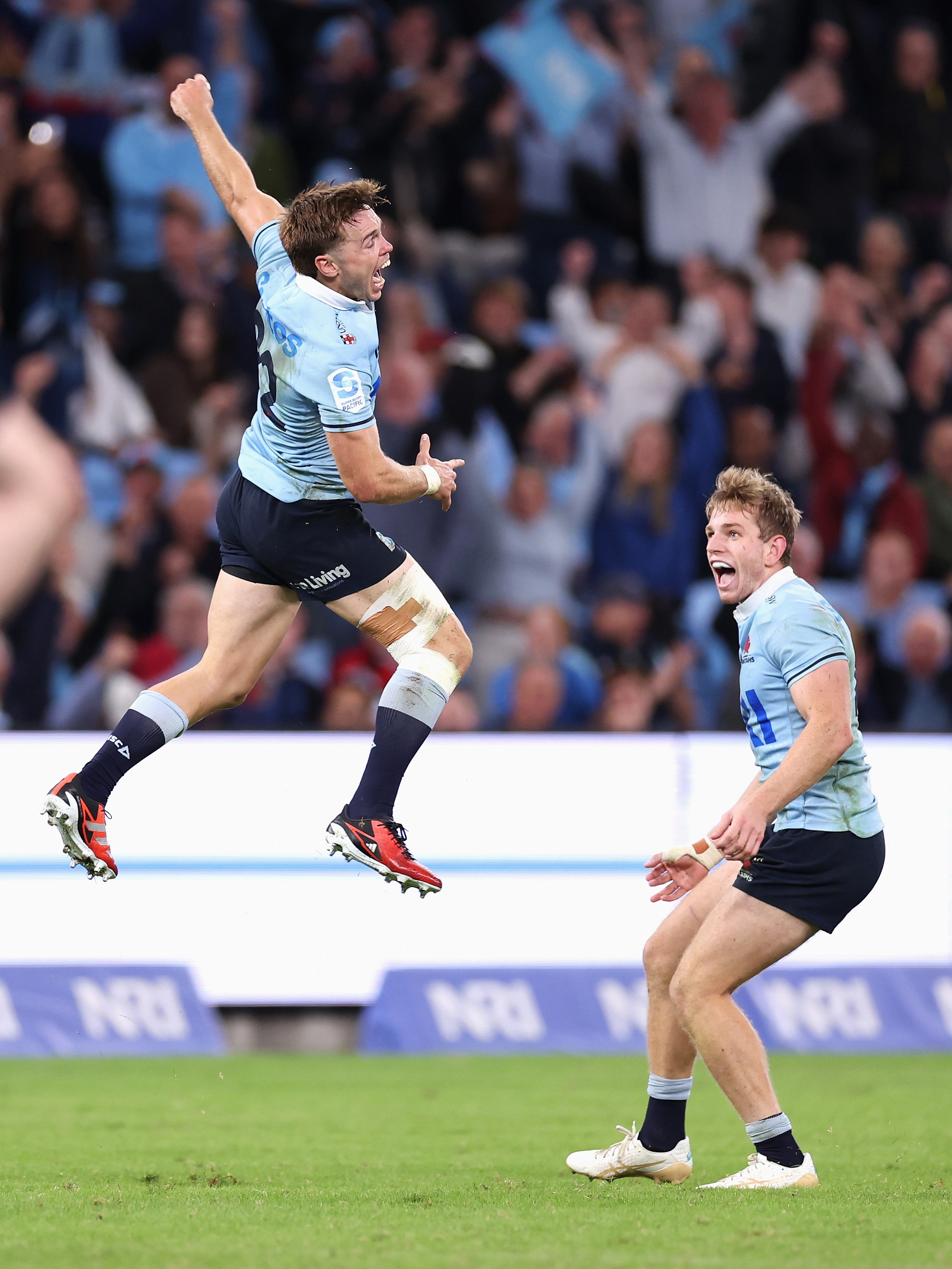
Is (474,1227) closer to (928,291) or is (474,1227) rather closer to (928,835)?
(928,835)

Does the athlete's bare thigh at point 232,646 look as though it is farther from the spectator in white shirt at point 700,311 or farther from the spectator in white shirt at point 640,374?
the spectator in white shirt at point 700,311

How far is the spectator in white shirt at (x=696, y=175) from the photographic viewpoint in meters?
14.5

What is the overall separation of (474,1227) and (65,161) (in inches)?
380

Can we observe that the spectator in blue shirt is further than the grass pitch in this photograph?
Yes

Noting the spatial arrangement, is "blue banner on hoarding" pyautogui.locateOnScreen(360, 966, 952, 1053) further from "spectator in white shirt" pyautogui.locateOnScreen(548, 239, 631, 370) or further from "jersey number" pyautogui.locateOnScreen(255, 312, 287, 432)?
"spectator in white shirt" pyautogui.locateOnScreen(548, 239, 631, 370)

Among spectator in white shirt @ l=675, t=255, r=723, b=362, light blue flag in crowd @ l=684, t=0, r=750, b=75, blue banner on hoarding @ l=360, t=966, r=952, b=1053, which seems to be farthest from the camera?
light blue flag in crowd @ l=684, t=0, r=750, b=75

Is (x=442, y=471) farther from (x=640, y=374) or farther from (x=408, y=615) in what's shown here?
(x=640, y=374)

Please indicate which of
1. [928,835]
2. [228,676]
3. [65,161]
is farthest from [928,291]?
[228,676]

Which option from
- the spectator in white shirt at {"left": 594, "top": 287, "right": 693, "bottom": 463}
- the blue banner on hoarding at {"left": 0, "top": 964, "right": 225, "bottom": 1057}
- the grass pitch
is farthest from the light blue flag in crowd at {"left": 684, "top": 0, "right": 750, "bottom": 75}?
the blue banner on hoarding at {"left": 0, "top": 964, "right": 225, "bottom": 1057}

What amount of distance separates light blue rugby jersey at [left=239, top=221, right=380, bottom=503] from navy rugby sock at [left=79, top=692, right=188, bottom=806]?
2.74 feet

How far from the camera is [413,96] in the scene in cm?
1384

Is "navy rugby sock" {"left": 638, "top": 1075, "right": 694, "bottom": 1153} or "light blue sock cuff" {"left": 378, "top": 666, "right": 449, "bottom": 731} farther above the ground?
"light blue sock cuff" {"left": 378, "top": 666, "right": 449, "bottom": 731}

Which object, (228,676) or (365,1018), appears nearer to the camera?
(228,676)

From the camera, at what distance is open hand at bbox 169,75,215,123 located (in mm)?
6398
